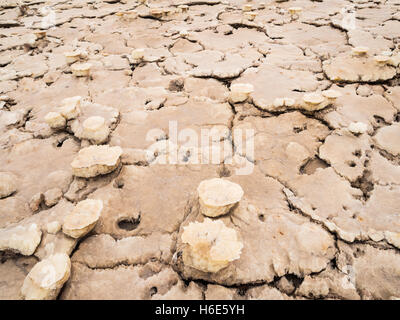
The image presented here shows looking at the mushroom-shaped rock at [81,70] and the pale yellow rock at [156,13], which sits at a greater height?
the pale yellow rock at [156,13]

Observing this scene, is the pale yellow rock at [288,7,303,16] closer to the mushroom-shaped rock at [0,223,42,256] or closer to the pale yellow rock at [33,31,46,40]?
the pale yellow rock at [33,31,46,40]

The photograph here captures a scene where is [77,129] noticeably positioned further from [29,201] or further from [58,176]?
[29,201]

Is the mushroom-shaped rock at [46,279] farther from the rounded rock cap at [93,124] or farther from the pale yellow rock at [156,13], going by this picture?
the pale yellow rock at [156,13]

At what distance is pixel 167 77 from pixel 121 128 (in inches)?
44.4

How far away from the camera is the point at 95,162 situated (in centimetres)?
194

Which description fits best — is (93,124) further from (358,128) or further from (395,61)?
(395,61)

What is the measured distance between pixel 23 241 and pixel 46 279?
1.25 ft

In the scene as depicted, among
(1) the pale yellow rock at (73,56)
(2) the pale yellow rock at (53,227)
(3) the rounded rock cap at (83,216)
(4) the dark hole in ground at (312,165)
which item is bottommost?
(4) the dark hole in ground at (312,165)

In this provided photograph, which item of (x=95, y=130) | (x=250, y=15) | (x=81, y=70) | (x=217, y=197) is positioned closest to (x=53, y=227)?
(x=95, y=130)

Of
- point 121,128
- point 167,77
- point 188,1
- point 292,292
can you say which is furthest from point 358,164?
point 188,1

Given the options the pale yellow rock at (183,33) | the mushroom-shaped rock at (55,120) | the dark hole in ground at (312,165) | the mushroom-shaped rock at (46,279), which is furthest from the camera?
the pale yellow rock at (183,33)

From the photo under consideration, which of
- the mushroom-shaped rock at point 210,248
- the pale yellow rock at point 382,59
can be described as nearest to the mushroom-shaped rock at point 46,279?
the mushroom-shaped rock at point 210,248

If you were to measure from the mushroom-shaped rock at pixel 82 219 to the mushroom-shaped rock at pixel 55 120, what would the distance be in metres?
1.16

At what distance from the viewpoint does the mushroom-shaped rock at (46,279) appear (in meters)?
1.29
